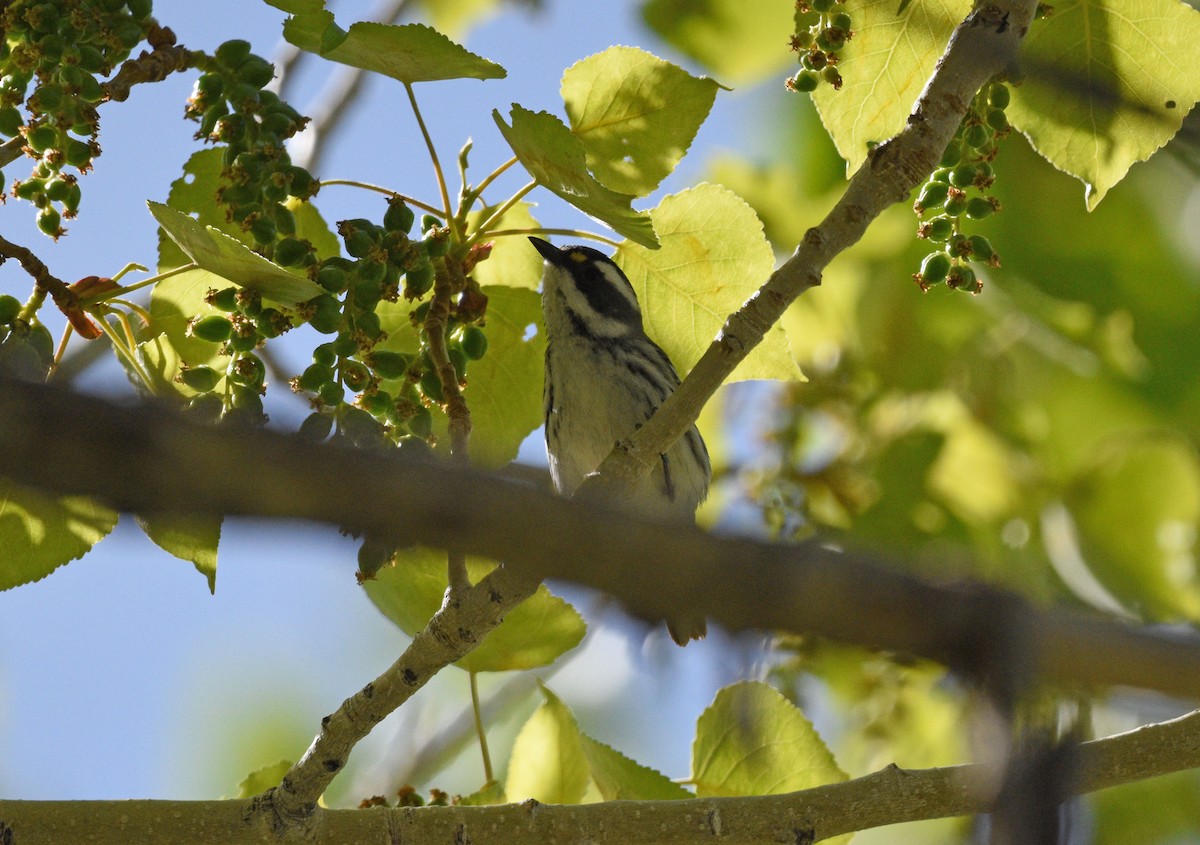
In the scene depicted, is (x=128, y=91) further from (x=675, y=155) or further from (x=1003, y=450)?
(x=1003, y=450)

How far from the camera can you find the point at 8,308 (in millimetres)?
2500

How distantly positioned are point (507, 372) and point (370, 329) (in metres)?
0.75

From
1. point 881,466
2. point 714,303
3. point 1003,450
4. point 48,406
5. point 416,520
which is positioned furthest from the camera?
point 1003,450

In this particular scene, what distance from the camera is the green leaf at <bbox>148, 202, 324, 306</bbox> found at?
7.52ft

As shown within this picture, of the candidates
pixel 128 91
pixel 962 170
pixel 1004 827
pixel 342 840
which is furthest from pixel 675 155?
pixel 1004 827

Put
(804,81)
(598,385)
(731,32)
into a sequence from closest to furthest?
(804,81) → (731,32) → (598,385)

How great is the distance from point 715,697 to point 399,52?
6.02ft

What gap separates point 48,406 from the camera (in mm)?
647

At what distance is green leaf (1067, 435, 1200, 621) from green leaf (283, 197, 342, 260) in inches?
123

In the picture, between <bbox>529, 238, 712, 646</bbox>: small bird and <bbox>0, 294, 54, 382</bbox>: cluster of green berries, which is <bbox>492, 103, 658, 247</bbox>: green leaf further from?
<bbox>529, 238, 712, 646</bbox>: small bird

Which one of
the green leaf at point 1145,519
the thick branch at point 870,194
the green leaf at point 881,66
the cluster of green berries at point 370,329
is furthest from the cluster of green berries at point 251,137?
the green leaf at point 1145,519

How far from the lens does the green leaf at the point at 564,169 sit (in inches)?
95.5

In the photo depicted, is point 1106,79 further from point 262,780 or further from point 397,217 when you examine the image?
point 262,780

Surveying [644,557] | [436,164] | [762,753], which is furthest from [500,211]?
[644,557]
